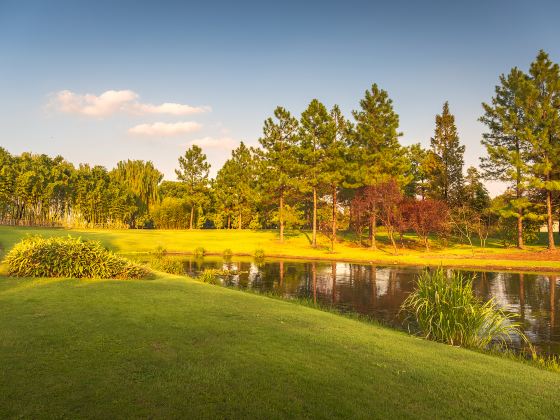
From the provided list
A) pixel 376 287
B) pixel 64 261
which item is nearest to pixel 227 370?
pixel 64 261

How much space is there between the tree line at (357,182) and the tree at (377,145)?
14cm

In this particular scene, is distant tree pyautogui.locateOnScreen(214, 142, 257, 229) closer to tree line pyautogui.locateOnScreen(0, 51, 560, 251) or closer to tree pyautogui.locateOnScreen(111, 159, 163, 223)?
tree line pyautogui.locateOnScreen(0, 51, 560, 251)

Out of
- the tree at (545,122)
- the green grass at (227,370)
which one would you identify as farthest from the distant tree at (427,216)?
the green grass at (227,370)

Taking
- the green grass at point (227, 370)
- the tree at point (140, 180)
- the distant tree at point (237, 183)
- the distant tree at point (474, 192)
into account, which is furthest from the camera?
the tree at point (140, 180)

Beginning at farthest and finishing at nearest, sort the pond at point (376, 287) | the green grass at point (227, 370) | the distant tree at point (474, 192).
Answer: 1. the distant tree at point (474, 192)
2. the pond at point (376, 287)
3. the green grass at point (227, 370)

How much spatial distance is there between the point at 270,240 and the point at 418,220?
18842mm

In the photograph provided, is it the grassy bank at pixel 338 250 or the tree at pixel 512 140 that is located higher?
the tree at pixel 512 140

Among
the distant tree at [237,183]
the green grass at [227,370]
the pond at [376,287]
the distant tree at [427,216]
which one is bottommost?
the pond at [376,287]

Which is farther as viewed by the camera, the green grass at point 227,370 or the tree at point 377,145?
the tree at point 377,145

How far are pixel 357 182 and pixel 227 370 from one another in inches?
1786

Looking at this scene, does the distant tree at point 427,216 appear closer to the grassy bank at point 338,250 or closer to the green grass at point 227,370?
the grassy bank at point 338,250

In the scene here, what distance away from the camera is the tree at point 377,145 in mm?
48438

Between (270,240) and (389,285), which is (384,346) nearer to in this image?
(389,285)

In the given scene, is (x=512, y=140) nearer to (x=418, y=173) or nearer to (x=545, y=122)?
(x=545, y=122)
